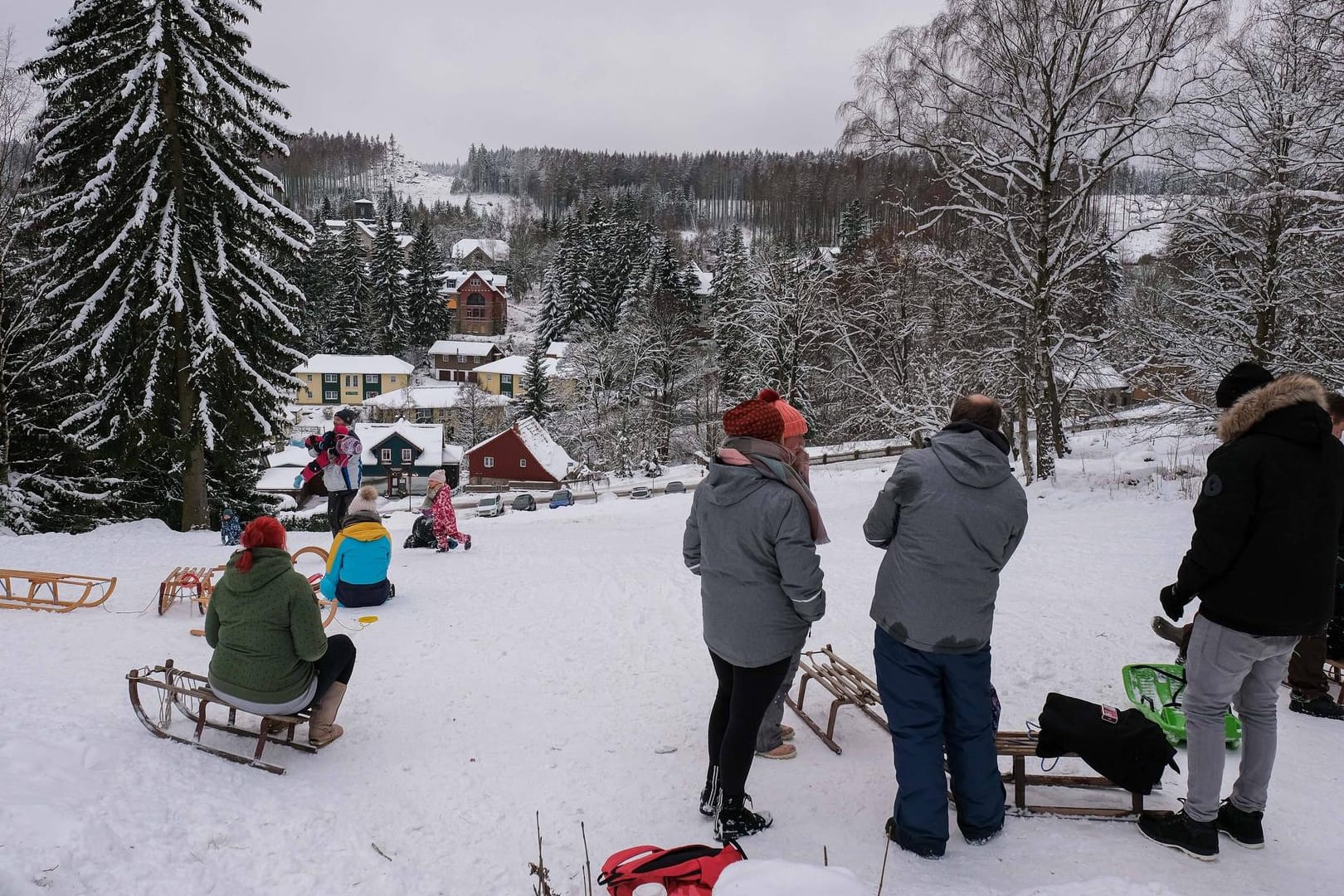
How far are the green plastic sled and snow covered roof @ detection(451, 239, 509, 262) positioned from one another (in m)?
106

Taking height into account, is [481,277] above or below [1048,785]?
above

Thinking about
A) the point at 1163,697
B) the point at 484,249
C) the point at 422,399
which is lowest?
the point at 422,399

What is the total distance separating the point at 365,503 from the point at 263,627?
3655 millimetres

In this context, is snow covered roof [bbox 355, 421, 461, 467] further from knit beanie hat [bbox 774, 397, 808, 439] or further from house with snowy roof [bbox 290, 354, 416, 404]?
knit beanie hat [bbox 774, 397, 808, 439]

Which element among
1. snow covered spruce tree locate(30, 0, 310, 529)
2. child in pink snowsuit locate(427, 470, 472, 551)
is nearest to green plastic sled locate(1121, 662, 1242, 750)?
child in pink snowsuit locate(427, 470, 472, 551)

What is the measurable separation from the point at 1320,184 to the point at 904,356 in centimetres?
1690

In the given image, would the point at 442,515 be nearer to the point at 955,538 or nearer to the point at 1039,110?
the point at 955,538

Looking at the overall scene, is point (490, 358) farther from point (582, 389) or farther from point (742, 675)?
point (742, 675)

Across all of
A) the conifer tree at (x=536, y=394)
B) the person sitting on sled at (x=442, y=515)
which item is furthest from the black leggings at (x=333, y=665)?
the conifer tree at (x=536, y=394)

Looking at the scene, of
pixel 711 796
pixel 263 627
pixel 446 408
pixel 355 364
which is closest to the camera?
pixel 711 796

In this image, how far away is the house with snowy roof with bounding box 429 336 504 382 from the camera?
66688 millimetres

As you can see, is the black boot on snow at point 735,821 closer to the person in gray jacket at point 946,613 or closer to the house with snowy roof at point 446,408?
the person in gray jacket at point 946,613

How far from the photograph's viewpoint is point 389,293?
66500 millimetres

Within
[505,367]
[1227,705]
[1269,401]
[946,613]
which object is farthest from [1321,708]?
[505,367]
